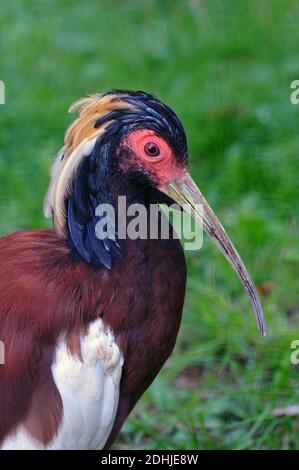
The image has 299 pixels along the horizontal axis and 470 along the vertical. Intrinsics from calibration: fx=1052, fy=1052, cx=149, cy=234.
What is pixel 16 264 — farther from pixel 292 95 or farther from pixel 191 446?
pixel 292 95

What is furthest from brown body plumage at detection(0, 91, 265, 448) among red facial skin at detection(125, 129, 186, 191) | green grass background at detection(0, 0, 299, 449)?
green grass background at detection(0, 0, 299, 449)

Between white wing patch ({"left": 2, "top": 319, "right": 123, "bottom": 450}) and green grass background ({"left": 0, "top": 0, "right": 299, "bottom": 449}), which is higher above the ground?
green grass background ({"left": 0, "top": 0, "right": 299, "bottom": 449})

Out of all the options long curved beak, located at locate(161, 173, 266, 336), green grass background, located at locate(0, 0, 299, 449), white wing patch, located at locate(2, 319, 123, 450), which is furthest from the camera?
green grass background, located at locate(0, 0, 299, 449)

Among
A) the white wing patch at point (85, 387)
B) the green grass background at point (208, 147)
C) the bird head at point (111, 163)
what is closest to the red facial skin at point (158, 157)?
the bird head at point (111, 163)

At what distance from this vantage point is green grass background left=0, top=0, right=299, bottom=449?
3967 millimetres

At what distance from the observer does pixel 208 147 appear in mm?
5371

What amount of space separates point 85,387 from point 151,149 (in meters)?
0.73

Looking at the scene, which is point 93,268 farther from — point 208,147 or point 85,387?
point 208,147

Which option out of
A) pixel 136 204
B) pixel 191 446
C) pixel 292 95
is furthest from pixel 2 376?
pixel 292 95

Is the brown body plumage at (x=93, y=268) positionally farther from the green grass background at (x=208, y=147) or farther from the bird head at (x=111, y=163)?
the green grass background at (x=208, y=147)

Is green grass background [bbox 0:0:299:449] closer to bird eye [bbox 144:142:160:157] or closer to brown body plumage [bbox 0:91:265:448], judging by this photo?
brown body plumage [bbox 0:91:265:448]

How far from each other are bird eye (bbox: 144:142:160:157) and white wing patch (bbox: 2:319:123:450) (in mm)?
514

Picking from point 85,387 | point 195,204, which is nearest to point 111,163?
point 195,204

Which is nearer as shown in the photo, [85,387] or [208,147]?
[85,387]
